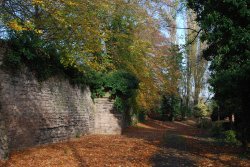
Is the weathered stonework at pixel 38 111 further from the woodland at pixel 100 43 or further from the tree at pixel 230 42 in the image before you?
the tree at pixel 230 42

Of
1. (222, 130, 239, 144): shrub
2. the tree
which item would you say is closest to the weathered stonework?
the tree

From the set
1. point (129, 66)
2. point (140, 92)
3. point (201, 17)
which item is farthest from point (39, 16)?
point (140, 92)

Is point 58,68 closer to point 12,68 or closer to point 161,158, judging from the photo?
point 12,68

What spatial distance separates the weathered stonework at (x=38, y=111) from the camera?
35.6 feet

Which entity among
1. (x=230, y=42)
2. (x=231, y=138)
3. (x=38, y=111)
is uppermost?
(x=230, y=42)

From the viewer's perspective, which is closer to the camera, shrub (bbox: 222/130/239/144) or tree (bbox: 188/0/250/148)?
tree (bbox: 188/0/250/148)

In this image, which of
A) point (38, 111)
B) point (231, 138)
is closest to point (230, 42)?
point (38, 111)

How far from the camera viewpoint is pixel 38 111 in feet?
41.7

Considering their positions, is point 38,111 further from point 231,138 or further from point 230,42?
point 231,138

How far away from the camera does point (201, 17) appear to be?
12781mm

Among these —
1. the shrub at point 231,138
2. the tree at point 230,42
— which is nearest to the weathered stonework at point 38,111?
the tree at point 230,42

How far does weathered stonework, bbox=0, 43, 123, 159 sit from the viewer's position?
1085cm

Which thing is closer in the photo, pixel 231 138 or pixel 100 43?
pixel 100 43

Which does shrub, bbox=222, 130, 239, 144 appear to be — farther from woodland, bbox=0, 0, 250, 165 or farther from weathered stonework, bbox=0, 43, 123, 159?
weathered stonework, bbox=0, 43, 123, 159
